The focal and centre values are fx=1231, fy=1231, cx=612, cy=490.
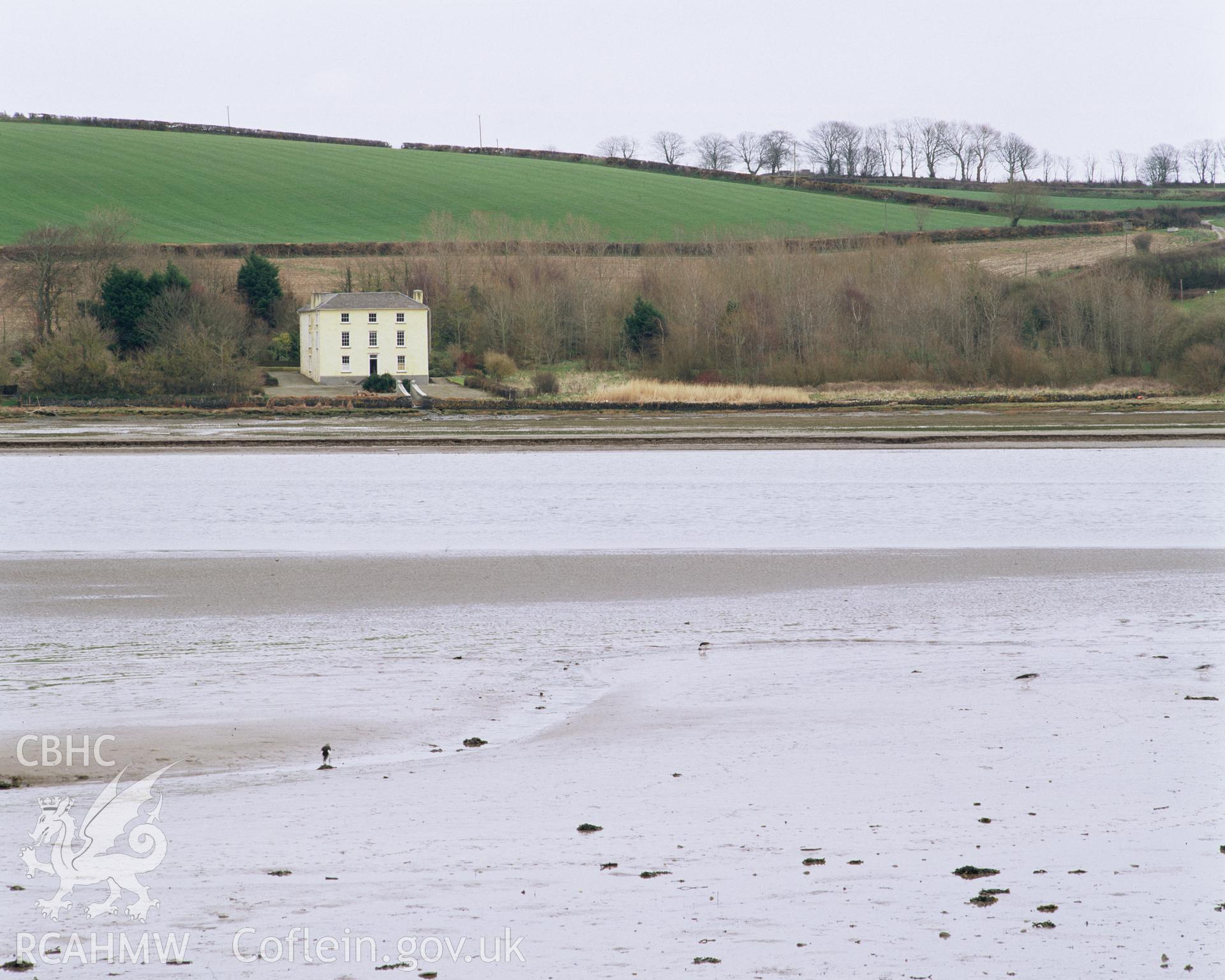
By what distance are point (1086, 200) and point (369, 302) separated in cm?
8355

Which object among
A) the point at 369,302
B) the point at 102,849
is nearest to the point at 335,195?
the point at 369,302

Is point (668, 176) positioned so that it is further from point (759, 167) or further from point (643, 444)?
point (643, 444)

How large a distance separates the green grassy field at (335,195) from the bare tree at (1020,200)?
1.74 metres

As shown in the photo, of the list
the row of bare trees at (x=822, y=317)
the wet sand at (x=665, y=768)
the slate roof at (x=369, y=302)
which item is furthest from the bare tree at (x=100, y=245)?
the wet sand at (x=665, y=768)

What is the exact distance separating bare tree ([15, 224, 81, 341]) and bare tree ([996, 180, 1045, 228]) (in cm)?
7992

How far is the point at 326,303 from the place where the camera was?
239 ft

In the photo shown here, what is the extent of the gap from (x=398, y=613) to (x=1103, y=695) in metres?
7.87

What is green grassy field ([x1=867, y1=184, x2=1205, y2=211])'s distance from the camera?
118 m

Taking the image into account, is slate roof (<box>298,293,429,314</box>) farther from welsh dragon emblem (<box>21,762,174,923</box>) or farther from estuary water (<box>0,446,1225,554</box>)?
welsh dragon emblem (<box>21,762,174,923</box>)

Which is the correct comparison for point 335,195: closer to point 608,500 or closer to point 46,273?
point 46,273

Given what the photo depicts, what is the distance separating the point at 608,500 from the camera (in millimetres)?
26844

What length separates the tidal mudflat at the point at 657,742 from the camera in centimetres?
554

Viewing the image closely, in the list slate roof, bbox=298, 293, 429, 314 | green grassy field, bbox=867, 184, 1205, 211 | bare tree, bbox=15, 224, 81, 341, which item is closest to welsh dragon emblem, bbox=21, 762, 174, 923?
slate roof, bbox=298, 293, 429, 314

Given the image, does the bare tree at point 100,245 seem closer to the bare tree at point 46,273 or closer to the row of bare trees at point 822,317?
the bare tree at point 46,273
